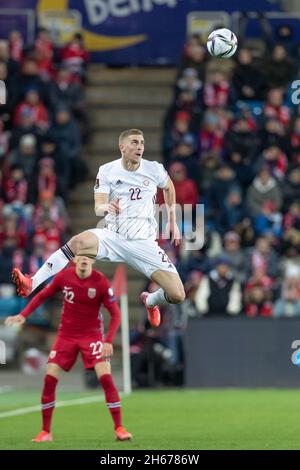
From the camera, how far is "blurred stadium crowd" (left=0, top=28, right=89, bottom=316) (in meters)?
26.0

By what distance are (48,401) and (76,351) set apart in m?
0.71

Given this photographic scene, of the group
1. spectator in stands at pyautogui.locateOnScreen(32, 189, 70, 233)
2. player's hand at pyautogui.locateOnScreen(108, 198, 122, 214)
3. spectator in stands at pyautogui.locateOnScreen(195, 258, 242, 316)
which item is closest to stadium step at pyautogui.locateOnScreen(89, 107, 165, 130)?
spectator in stands at pyautogui.locateOnScreen(32, 189, 70, 233)

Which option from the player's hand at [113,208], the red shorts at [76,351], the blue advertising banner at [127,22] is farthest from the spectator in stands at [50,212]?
the player's hand at [113,208]

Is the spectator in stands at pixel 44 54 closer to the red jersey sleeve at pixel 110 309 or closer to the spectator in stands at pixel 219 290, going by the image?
the spectator in stands at pixel 219 290

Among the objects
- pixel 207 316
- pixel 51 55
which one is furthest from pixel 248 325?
pixel 51 55

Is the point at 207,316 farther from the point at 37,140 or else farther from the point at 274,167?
the point at 37,140

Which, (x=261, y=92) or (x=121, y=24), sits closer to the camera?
(x=261, y=92)

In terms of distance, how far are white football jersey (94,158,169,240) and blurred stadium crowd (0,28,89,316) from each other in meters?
9.63

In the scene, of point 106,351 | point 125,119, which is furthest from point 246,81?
point 106,351

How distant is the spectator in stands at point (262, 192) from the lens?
25875 millimetres

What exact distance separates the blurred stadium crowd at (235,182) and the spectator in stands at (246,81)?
0.7 inches

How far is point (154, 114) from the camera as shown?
2986 centimetres

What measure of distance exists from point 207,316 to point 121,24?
27.7ft
